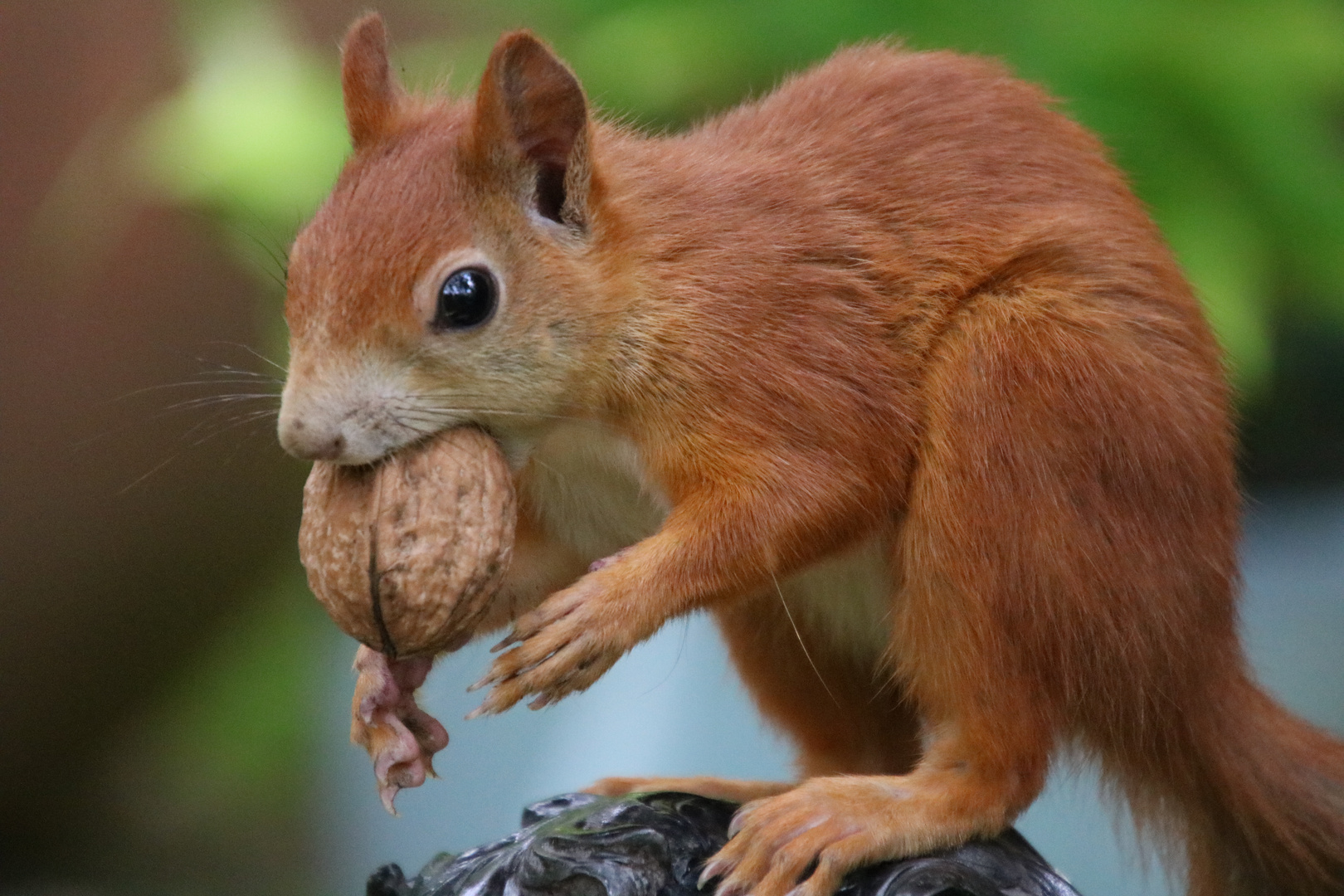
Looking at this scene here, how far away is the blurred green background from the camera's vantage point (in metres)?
1.69

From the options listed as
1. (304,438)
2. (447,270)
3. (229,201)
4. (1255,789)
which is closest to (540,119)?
(447,270)

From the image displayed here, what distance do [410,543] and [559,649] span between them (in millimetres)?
122

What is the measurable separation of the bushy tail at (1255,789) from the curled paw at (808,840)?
21 centimetres

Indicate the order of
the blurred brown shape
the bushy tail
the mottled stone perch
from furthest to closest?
the blurred brown shape
the bushy tail
the mottled stone perch

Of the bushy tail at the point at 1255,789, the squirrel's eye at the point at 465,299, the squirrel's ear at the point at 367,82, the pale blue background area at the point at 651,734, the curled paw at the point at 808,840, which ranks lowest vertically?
the pale blue background area at the point at 651,734

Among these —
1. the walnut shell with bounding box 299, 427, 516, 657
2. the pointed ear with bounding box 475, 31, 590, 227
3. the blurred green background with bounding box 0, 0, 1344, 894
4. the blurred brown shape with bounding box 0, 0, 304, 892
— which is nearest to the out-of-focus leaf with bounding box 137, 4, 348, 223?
the blurred green background with bounding box 0, 0, 1344, 894

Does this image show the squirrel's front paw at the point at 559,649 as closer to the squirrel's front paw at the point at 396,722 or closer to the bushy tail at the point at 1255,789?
the squirrel's front paw at the point at 396,722

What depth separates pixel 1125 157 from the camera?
5.79 ft

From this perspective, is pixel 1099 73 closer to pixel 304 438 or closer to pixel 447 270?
pixel 447 270

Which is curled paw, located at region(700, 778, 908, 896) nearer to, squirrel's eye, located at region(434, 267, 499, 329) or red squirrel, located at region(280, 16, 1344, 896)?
red squirrel, located at region(280, 16, 1344, 896)

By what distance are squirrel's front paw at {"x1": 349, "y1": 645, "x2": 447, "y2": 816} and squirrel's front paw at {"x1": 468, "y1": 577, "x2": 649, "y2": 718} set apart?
13cm

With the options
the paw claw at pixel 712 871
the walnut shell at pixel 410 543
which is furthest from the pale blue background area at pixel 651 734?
the walnut shell at pixel 410 543

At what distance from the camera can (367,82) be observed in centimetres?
99

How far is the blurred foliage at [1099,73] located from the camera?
5.57 ft
